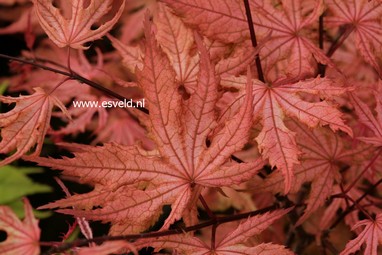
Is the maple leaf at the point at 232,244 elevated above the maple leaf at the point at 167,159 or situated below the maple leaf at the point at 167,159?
below

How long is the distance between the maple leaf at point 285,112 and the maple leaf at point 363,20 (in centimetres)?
18

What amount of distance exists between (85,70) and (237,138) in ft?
2.47

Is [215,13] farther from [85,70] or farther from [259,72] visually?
[85,70]

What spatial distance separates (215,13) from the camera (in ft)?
2.68

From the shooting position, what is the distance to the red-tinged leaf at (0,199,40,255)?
0.56 meters

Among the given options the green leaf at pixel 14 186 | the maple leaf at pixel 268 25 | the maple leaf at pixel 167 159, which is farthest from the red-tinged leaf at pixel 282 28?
the green leaf at pixel 14 186

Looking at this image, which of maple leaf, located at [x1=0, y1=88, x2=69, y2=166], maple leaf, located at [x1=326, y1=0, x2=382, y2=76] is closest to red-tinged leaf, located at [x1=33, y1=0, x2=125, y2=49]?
Result: maple leaf, located at [x1=0, y1=88, x2=69, y2=166]

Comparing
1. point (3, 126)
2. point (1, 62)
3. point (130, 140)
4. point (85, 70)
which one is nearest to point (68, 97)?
point (85, 70)

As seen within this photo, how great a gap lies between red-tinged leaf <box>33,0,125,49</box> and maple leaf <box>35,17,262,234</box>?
14 cm

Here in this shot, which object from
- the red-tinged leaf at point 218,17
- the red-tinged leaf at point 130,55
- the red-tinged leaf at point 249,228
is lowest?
the red-tinged leaf at point 249,228

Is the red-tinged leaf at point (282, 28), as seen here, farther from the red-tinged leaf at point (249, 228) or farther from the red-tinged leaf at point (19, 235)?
the red-tinged leaf at point (19, 235)

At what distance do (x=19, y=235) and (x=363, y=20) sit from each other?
2.21 feet

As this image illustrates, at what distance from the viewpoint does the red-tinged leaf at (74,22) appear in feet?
2.48

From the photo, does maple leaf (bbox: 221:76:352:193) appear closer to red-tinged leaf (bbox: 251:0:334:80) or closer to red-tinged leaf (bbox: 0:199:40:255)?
red-tinged leaf (bbox: 251:0:334:80)
